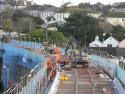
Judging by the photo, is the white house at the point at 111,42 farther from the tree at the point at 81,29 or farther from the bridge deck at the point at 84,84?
the bridge deck at the point at 84,84

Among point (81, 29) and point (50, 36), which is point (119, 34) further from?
point (50, 36)

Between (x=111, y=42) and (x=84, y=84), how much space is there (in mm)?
54471

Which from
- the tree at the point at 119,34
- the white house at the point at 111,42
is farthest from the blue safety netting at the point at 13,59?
the tree at the point at 119,34

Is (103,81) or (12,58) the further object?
(12,58)

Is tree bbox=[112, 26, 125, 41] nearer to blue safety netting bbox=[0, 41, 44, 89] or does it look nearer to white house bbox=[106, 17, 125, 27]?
blue safety netting bbox=[0, 41, 44, 89]

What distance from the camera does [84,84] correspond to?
118 feet

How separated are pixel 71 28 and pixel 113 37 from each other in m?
11.6

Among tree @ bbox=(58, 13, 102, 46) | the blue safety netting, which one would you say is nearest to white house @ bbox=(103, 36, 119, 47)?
tree @ bbox=(58, 13, 102, 46)

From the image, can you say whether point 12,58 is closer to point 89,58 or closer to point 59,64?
point 89,58

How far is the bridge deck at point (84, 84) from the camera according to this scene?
32531 mm

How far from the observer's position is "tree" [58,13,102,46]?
94.5m

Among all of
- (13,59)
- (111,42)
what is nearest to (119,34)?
(111,42)

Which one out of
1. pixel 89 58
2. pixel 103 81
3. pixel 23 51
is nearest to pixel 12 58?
pixel 23 51

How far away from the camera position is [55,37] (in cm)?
8900
